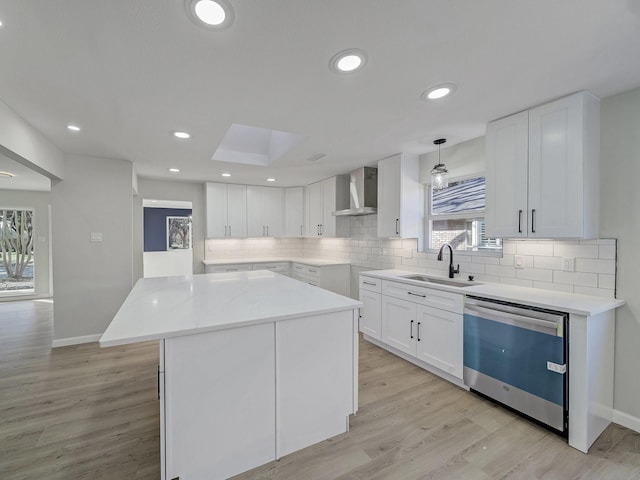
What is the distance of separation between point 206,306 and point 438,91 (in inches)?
82.6

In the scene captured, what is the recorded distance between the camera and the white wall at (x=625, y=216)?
77.2 inches

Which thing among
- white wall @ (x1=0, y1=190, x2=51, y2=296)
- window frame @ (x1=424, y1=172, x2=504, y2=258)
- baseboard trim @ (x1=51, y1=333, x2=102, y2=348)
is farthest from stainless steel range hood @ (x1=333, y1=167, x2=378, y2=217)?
white wall @ (x1=0, y1=190, x2=51, y2=296)

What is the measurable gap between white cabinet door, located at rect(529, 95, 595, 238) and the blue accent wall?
26.1 feet

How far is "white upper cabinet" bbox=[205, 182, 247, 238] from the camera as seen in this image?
5.11m

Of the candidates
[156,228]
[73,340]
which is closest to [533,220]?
[73,340]

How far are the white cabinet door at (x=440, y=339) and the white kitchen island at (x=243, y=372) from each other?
1101 millimetres

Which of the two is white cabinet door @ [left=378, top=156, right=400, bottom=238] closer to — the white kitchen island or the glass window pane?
the glass window pane

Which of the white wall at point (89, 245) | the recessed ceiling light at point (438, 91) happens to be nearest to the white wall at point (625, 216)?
the recessed ceiling light at point (438, 91)

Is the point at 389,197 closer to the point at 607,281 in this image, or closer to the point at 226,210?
the point at 607,281

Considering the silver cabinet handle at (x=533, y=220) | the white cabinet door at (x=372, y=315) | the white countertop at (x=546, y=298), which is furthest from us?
the white cabinet door at (x=372, y=315)

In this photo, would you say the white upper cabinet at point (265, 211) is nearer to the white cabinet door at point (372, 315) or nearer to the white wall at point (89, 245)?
the white wall at point (89, 245)

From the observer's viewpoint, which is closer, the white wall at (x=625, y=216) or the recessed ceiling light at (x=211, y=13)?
the recessed ceiling light at (x=211, y=13)

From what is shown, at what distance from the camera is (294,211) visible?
5637mm

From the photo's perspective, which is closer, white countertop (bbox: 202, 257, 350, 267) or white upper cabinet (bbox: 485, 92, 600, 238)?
white upper cabinet (bbox: 485, 92, 600, 238)
